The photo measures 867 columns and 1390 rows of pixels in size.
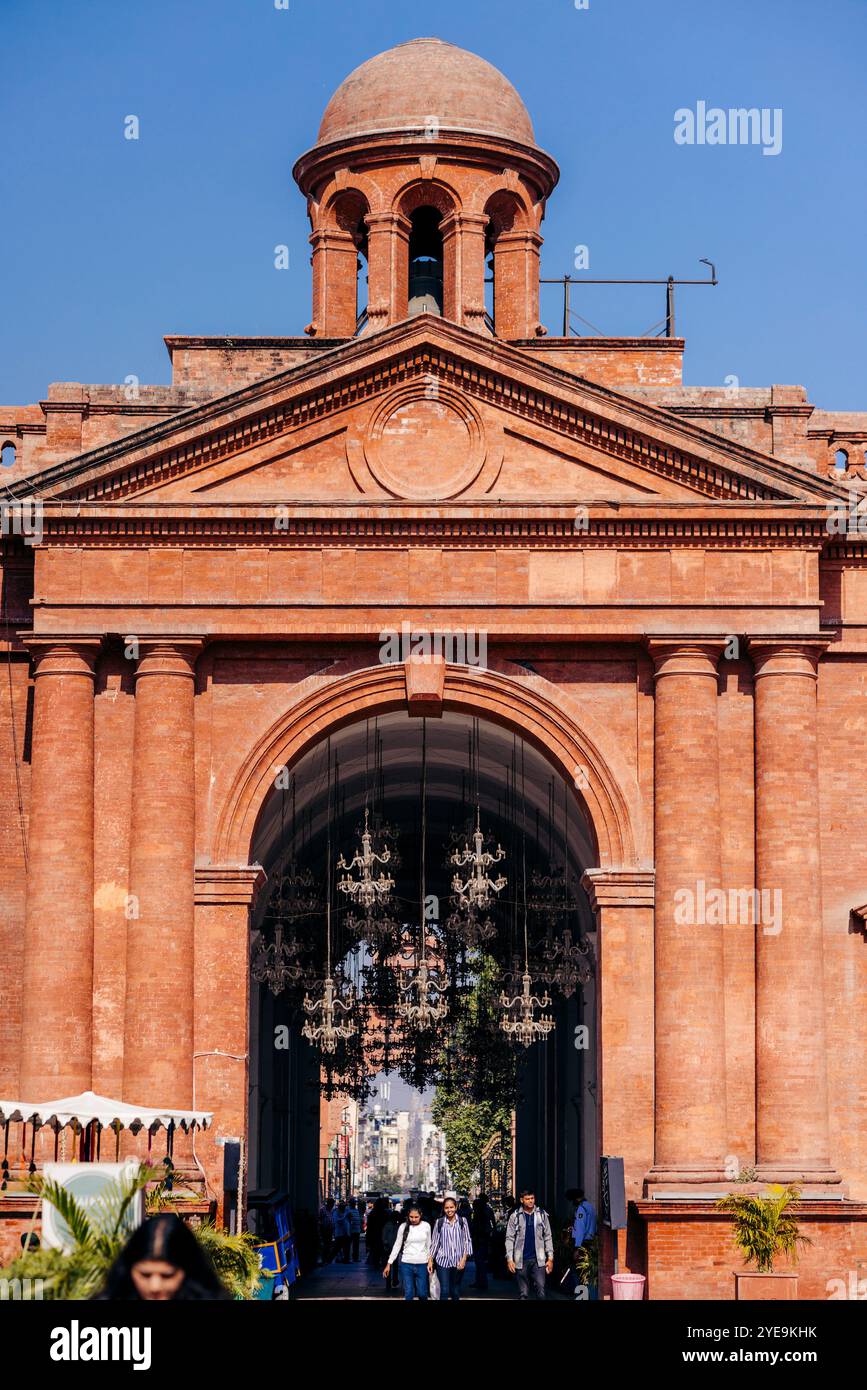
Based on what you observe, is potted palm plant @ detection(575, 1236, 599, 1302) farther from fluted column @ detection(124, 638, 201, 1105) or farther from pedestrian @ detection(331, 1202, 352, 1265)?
pedestrian @ detection(331, 1202, 352, 1265)

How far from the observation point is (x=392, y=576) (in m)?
29.3

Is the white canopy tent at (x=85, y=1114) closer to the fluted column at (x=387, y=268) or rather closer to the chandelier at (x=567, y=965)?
the chandelier at (x=567, y=965)

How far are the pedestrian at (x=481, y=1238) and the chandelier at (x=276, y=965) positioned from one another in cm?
576

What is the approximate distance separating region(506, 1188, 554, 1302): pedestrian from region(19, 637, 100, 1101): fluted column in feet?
19.6

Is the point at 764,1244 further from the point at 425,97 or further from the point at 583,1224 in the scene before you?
the point at 425,97

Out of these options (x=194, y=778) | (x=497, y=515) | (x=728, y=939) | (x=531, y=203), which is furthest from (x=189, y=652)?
(x=531, y=203)

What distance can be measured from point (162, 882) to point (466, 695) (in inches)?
189

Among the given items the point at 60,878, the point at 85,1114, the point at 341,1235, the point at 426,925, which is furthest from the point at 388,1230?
the point at 85,1114

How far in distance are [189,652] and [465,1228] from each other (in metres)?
8.32

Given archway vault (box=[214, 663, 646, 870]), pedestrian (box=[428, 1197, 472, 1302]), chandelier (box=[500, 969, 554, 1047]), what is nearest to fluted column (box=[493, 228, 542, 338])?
archway vault (box=[214, 663, 646, 870])

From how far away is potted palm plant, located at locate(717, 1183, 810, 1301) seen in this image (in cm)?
2588
